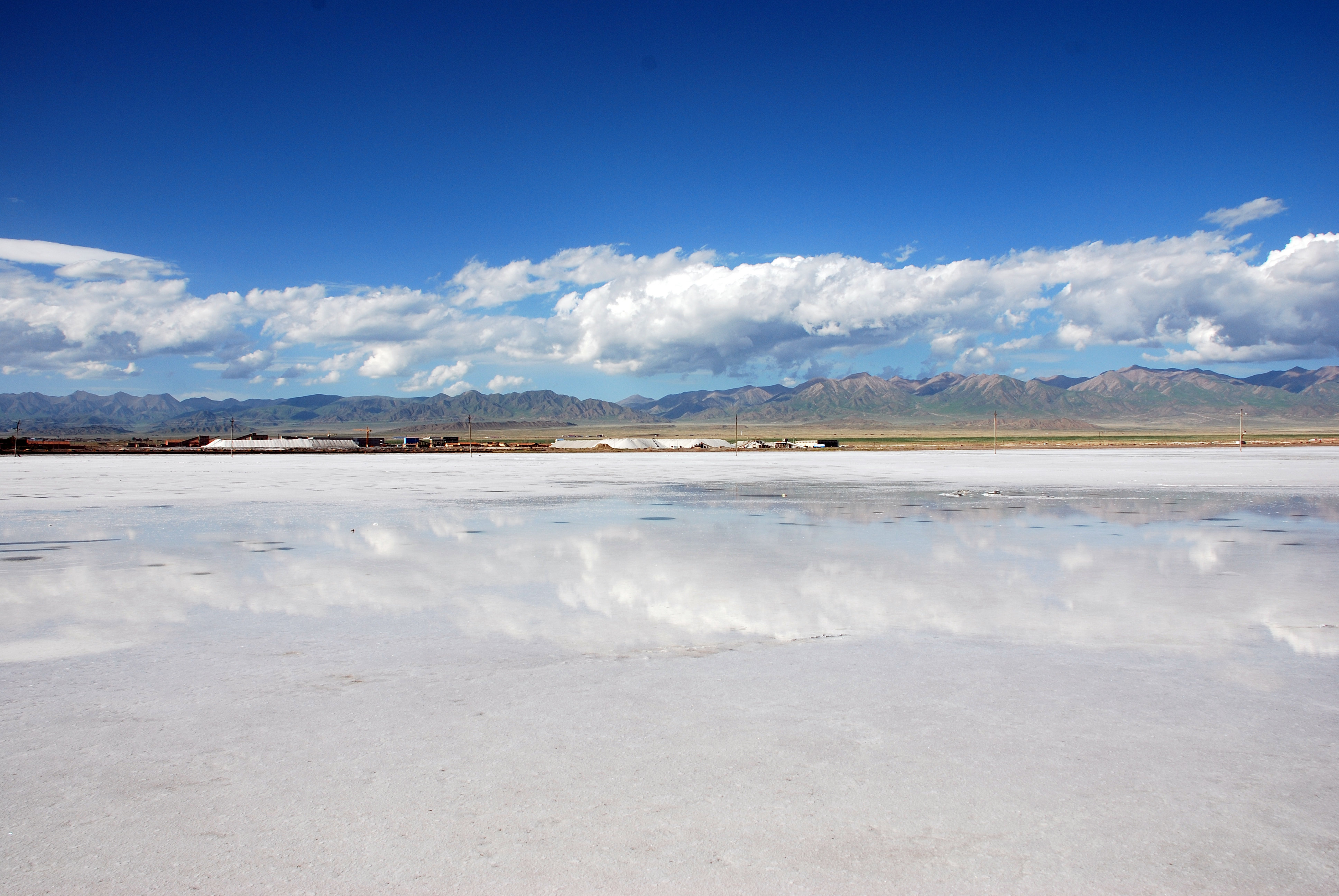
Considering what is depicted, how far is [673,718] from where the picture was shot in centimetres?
511

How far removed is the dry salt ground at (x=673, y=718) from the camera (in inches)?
138

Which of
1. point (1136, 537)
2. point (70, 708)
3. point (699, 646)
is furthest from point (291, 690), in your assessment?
point (1136, 537)

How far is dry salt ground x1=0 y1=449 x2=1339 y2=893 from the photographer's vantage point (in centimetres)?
350

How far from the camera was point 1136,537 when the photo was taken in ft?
44.6

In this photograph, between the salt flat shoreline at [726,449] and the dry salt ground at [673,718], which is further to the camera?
the salt flat shoreline at [726,449]

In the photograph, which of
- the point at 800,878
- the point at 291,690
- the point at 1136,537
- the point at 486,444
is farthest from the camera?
the point at 486,444

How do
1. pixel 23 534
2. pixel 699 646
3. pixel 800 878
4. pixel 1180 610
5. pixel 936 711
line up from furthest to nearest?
pixel 23 534 → pixel 1180 610 → pixel 699 646 → pixel 936 711 → pixel 800 878

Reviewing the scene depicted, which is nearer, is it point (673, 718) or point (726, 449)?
point (673, 718)

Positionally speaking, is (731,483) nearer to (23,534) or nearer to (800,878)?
(23,534)

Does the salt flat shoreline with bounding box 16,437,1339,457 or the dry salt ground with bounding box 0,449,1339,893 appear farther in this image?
the salt flat shoreline with bounding box 16,437,1339,457

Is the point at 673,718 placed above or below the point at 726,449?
above

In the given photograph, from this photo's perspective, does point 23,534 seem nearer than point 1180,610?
No

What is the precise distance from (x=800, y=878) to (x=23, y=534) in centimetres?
1648

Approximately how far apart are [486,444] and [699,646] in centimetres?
12359
